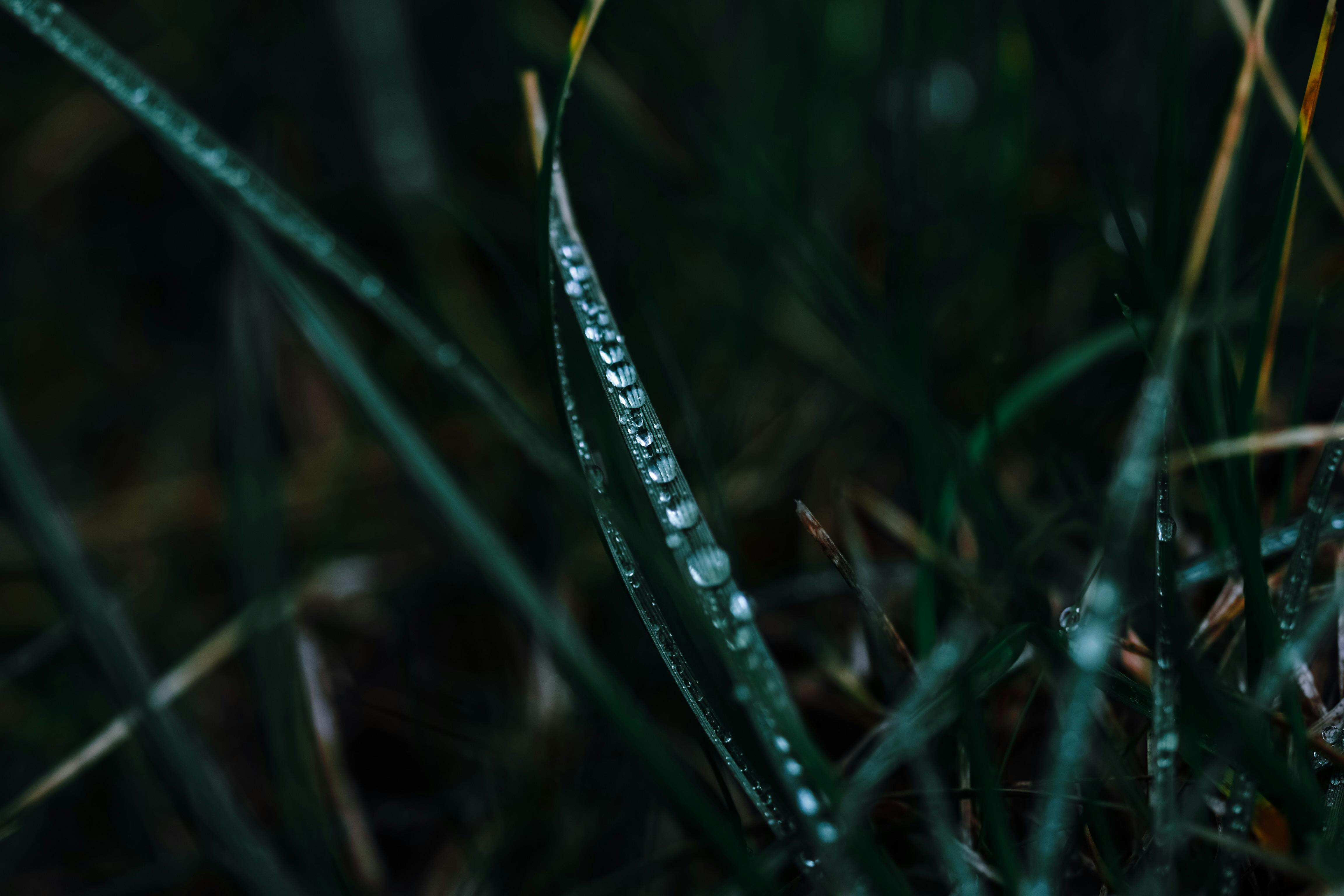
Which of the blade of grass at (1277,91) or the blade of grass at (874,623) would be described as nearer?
the blade of grass at (874,623)

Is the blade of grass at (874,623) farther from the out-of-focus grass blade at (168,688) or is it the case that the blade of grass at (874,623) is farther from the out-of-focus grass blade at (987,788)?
the out-of-focus grass blade at (168,688)

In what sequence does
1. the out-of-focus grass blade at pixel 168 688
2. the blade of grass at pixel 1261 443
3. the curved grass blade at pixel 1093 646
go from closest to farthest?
the curved grass blade at pixel 1093 646
the blade of grass at pixel 1261 443
the out-of-focus grass blade at pixel 168 688

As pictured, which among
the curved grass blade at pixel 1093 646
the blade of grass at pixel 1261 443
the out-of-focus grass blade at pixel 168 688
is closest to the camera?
the curved grass blade at pixel 1093 646

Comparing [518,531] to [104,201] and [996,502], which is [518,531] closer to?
[996,502]

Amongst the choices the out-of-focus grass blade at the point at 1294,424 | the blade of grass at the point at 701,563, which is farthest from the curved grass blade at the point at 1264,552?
the blade of grass at the point at 701,563

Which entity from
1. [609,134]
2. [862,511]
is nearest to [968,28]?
[609,134]

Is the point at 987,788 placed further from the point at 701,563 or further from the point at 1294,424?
the point at 1294,424

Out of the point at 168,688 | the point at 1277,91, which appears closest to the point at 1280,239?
the point at 1277,91

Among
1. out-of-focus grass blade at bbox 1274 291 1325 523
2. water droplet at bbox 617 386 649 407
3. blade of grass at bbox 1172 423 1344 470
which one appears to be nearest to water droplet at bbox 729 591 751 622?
water droplet at bbox 617 386 649 407
